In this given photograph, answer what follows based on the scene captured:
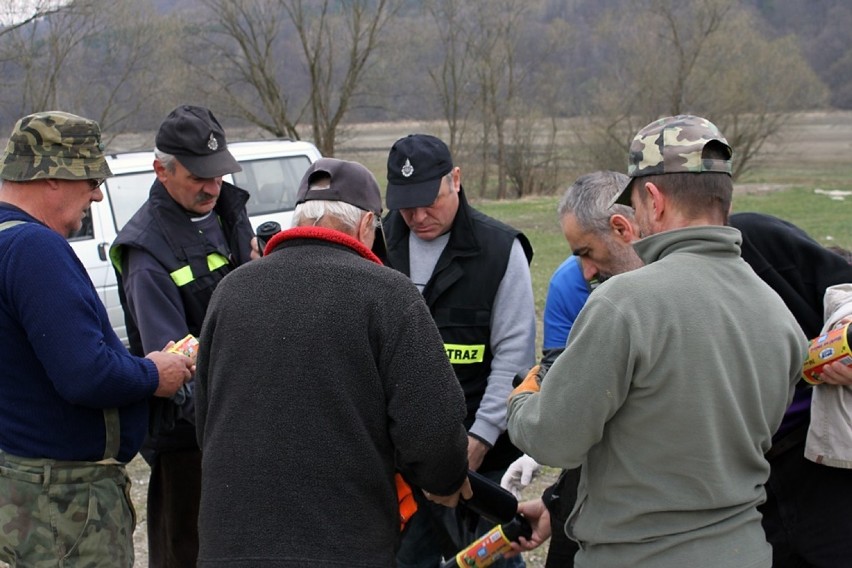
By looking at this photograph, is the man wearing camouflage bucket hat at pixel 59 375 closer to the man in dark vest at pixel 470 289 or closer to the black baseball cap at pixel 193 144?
the black baseball cap at pixel 193 144

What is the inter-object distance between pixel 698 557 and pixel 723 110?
1257 inches

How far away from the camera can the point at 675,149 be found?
74.6 inches

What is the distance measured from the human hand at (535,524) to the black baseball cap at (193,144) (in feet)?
5.30

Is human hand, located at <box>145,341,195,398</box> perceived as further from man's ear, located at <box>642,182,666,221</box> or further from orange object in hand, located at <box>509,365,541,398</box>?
man's ear, located at <box>642,182,666,221</box>

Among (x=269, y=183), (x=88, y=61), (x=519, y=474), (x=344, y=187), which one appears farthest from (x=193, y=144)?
(x=88, y=61)

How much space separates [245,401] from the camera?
6.39 feet

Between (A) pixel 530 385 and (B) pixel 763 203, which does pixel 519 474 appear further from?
(B) pixel 763 203

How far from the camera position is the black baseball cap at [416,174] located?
2.92 m

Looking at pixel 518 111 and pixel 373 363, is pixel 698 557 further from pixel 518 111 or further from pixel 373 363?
pixel 518 111

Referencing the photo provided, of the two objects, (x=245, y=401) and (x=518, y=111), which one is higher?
(x=245, y=401)

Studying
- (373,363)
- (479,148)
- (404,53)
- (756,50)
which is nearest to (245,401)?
(373,363)

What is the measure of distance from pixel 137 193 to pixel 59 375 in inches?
243

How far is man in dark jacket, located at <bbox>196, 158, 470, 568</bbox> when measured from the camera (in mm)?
1914

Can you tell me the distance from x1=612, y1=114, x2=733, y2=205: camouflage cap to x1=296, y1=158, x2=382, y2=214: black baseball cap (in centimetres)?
70
